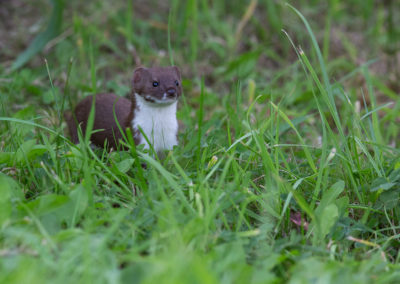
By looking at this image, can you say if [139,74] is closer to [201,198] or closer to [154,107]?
[154,107]

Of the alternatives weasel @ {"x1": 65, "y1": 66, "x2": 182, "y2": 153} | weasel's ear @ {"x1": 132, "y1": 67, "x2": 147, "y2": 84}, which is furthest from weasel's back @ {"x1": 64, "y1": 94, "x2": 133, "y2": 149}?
weasel's ear @ {"x1": 132, "y1": 67, "x2": 147, "y2": 84}

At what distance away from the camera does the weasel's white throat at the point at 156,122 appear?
12.2 feet

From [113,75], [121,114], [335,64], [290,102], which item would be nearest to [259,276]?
[121,114]

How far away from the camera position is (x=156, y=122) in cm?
374

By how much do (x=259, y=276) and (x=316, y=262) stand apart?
0.30 metres

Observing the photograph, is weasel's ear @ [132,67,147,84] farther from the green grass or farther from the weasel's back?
the green grass

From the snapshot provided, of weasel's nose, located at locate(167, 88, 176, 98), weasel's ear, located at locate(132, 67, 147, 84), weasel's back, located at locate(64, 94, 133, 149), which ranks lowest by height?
weasel's back, located at locate(64, 94, 133, 149)

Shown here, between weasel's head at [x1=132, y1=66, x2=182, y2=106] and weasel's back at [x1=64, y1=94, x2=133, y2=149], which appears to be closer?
weasel's head at [x1=132, y1=66, x2=182, y2=106]

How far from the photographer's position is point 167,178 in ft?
8.39

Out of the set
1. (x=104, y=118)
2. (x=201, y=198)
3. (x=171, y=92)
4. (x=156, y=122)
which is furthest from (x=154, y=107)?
(x=201, y=198)

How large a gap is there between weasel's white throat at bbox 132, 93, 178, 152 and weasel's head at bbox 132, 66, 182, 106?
0.05m

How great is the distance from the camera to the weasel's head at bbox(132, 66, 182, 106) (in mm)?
3635

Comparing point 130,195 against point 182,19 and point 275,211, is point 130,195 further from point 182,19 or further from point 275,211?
point 182,19

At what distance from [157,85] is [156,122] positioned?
26 cm
